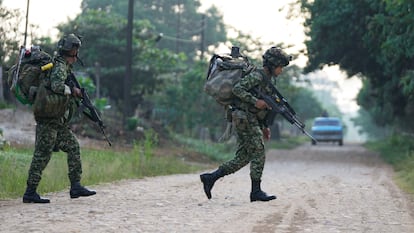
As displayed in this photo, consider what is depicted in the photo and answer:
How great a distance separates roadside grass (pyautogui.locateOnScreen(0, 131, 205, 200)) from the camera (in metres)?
9.73

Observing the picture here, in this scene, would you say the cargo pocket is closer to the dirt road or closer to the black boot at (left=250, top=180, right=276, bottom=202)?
the black boot at (left=250, top=180, right=276, bottom=202)

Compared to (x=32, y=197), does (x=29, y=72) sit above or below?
above

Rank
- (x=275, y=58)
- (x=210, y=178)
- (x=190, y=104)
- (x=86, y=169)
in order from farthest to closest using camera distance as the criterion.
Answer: (x=190, y=104) < (x=86, y=169) < (x=210, y=178) < (x=275, y=58)

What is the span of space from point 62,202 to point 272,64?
9.66 feet

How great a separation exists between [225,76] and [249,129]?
684 millimetres

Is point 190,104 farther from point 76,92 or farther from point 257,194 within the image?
point 76,92

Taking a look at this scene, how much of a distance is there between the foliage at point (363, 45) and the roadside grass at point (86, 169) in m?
6.74

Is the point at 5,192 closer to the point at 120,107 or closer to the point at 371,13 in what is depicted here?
the point at 371,13

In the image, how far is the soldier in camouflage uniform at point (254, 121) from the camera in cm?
838

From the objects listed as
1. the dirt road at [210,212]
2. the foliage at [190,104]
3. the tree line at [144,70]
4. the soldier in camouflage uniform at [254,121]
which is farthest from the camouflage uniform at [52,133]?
the foliage at [190,104]

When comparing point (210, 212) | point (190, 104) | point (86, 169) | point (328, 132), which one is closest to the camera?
point (210, 212)

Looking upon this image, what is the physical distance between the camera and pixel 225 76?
8.40m

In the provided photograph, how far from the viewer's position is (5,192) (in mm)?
9180

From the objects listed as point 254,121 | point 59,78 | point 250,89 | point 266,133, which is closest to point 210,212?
point 254,121
